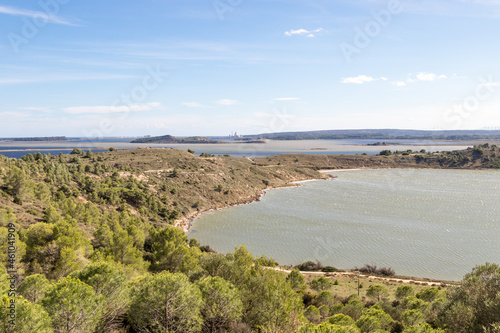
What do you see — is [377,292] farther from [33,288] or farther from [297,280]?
[33,288]

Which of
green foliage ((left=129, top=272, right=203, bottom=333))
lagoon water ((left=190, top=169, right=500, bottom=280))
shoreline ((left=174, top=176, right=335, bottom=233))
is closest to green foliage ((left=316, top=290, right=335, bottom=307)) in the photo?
lagoon water ((left=190, top=169, right=500, bottom=280))

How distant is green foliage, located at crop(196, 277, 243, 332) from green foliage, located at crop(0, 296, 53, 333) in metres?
5.83

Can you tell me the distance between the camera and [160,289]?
11.8m

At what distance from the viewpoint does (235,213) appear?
58812 mm

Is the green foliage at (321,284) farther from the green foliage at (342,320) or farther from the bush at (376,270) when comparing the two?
the green foliage at (342,320)

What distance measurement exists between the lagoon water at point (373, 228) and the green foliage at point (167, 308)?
1066 inches

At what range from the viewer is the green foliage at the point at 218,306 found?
12.7m

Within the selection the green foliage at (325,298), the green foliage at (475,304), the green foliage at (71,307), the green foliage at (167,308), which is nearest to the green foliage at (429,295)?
the green foliage at (325,298)

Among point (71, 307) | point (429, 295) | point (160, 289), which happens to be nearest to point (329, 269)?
point (429, 295)

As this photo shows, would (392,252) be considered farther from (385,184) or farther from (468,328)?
(385,184)

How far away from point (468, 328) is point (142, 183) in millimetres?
58202

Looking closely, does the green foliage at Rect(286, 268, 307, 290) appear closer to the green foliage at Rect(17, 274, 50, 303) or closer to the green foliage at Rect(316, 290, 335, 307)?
the green foliage at Rect(316, 290, 335, 307)

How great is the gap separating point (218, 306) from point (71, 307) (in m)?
5.64

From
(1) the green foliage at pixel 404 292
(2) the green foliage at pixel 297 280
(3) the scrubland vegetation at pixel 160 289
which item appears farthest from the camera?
(2) the green foliage at pixel 297 280
